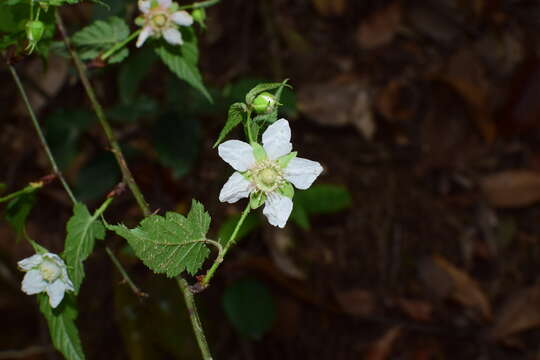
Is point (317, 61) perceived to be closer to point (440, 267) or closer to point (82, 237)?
point (440, 267)

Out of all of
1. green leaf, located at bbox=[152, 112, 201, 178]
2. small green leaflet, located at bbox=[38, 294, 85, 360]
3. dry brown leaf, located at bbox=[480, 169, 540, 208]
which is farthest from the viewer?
dry brown leaf, located at bbox=[480, 169, 540, 208]

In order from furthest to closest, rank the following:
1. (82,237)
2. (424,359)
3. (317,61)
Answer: (317,61), (424,359), (82,237)

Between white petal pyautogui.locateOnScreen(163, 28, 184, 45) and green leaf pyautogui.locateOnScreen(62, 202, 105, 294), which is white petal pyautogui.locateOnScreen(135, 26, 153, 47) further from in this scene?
green leaf pyautogui.locateOnScreen(62, 202, 105, 294)

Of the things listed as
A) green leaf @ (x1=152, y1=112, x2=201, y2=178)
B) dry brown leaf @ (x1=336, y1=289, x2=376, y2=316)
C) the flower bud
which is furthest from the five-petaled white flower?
dry brown leaf @ (x1=336, y1=289, x2=376, y2=316)

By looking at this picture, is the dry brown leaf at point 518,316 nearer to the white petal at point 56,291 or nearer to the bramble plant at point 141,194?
the bramble plant at point 141,194

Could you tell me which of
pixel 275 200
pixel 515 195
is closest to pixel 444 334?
pixel 515 195

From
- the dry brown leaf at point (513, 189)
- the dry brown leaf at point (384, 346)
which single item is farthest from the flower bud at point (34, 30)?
the dry brown leaf at point (513, 189)

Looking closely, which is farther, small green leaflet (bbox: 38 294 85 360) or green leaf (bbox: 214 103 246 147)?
small green leaflet (bbox: 38 294 85 360)
